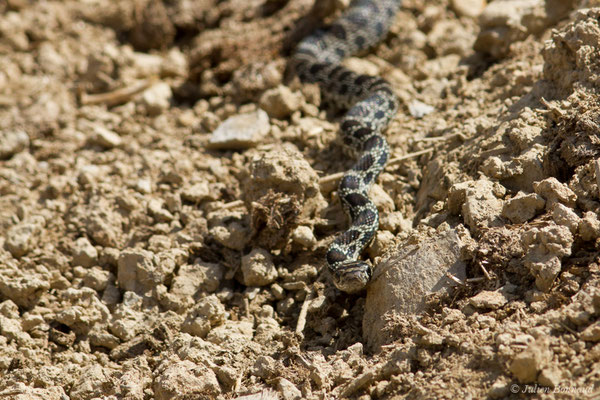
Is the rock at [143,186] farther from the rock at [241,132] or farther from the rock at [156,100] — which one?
the rock at [156,100]

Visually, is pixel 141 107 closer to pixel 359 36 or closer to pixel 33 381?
pixel 359 36

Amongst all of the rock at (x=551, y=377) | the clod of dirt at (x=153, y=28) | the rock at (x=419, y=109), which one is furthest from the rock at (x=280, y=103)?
the rock at (x=551, y=377)

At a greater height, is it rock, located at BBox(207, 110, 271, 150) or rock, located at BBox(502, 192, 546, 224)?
rock, located at BBox(502, 192, 546, 224)

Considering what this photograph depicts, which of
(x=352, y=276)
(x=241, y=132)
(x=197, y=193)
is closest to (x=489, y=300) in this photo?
(x=352, y=276)

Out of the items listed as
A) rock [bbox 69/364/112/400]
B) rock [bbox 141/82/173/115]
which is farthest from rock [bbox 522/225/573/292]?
rock [bbox 141/82/173/115]

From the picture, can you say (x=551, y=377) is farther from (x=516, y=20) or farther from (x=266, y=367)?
(x=516, y=20)

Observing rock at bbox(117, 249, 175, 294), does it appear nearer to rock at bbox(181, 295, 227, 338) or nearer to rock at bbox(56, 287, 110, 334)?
rock at bbox(56, 287, 110, 334)
